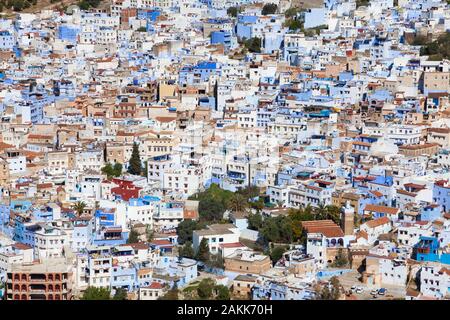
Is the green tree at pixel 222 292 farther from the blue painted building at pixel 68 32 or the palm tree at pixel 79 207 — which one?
the blue painted building at pixel 68 32

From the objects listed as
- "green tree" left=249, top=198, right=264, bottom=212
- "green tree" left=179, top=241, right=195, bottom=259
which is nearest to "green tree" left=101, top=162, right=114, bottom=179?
"green tree" left=249, top=198, right=264, bottom=212

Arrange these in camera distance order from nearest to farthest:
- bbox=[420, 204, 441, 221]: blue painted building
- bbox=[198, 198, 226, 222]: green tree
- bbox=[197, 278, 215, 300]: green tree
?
1. bbox=[197, 278, 215, 300]: green tree
2. bbox=[420, 204, 441, 221]: blue painted building
3. bbox=[198, 198, 226, 222]: green tree

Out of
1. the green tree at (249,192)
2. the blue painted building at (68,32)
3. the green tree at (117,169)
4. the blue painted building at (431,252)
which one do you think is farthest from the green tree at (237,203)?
the blue painted building at (68,32)

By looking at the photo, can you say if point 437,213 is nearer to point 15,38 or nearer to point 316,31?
point 316,31

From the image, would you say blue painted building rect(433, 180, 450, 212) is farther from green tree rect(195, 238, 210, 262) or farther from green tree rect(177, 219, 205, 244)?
green tree rect(195, 238, 210, 262)
